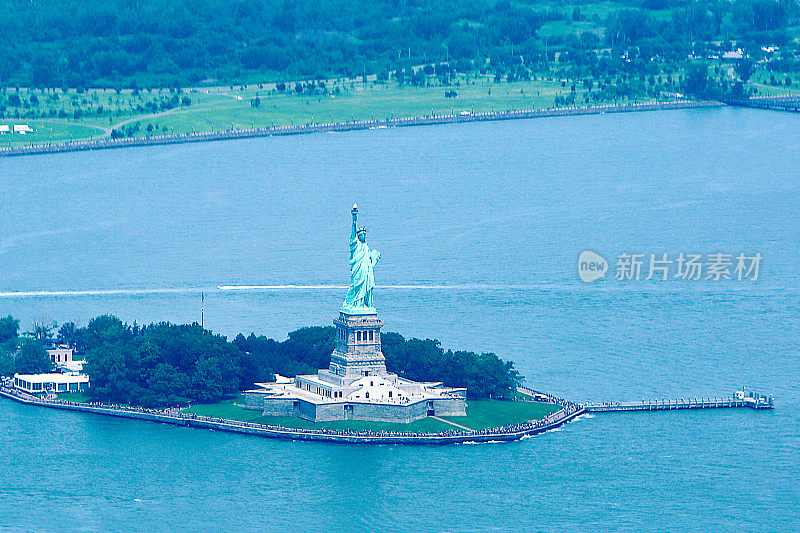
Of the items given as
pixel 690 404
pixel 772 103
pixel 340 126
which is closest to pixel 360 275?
pixel 690 404

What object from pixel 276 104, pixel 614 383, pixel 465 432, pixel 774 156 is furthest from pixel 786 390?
pixel 276 104

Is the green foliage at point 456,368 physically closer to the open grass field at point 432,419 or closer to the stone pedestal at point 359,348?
the open grass field at point 432,419

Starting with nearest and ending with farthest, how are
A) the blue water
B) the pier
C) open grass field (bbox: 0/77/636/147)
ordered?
1. the blue water
2. open grass field (bbox: 0/77/636/147)
3. the pier

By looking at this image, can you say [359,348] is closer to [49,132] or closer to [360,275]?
[360,275]

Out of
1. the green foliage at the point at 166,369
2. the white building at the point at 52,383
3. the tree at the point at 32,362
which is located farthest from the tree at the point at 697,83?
the white building at the point at 52,383

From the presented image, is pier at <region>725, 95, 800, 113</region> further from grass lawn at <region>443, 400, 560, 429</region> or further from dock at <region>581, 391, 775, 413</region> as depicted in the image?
grass lawn at <region>443, 400, 560, 429</region>

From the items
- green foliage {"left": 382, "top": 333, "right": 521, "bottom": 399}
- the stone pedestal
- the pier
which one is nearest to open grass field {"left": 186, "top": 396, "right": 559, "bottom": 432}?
green foliage {"left": 382, "top": 333, "right": 521, "bottom": 399}

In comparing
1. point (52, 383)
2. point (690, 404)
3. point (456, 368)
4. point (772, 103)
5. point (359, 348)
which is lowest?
point (690, 404)

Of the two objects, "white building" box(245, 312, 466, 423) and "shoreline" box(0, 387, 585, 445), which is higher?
"white building" box(245, 312, 466, 423)

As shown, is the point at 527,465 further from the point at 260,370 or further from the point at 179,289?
the point at 179,289
